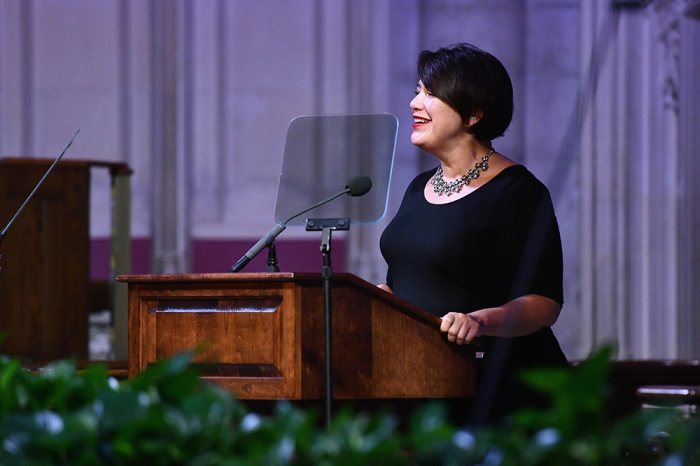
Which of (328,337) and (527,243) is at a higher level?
(527,243)

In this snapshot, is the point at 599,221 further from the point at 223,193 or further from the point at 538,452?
the point at 538,452

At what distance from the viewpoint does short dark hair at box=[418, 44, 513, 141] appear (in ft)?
5.90

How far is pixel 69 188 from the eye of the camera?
4008 mm

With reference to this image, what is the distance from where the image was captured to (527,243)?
66.6 inches

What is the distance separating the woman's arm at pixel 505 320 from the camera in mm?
1460

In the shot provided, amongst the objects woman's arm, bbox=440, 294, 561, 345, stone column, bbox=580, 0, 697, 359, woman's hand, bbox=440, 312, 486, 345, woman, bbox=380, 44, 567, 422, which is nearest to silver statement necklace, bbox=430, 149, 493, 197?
woman, bbox=380, 44, 567, 422

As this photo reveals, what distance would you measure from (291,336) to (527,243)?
592mm

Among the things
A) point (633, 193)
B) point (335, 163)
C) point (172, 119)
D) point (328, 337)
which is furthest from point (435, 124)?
point (172, 119)

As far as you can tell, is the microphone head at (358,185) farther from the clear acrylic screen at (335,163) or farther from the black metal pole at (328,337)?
the black metal pole at (328,337)

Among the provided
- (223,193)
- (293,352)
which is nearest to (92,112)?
(223,193)

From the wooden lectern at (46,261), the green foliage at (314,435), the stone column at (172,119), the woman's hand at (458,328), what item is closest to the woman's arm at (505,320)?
the woman's hand at (458,328)

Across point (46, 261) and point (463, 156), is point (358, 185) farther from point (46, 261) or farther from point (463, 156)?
point (46, 261)

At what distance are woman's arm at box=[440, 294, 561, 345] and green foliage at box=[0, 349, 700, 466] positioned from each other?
0.76 metres

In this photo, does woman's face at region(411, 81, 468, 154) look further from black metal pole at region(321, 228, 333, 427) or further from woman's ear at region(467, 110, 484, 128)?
black metal pole at region(321, 228, 333, 427)
